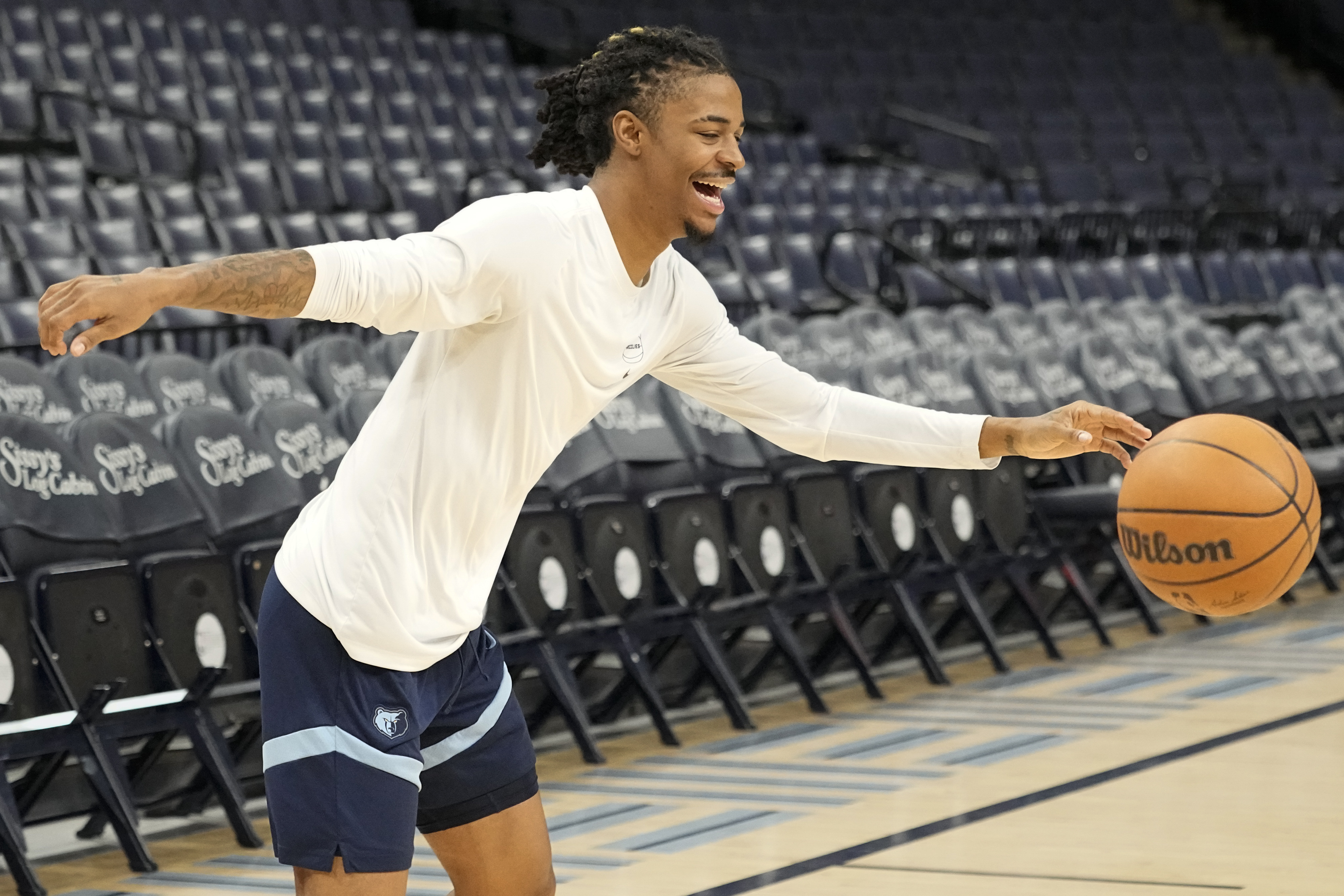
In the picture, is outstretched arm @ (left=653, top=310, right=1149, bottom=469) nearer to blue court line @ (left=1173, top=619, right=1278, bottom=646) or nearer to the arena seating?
the arena seating

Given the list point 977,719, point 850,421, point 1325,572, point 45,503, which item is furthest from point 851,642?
point 850,421

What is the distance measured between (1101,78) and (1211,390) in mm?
8694

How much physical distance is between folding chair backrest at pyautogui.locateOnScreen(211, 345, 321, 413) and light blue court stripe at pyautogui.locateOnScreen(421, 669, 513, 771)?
3.13 metres

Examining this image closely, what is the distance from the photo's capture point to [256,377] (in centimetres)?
543

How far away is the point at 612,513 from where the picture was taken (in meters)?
5.15

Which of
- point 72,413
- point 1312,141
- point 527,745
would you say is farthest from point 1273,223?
point 527,745

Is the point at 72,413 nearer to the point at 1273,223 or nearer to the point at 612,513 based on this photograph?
the point at 612,513

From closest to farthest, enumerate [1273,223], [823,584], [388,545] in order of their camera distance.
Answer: [388,545] → [823,584] → [1273,223]

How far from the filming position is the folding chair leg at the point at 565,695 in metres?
4.80

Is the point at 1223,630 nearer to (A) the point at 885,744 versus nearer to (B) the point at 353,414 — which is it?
(A) the point at 885,744

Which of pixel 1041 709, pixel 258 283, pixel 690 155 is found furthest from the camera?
pixel 1041 709

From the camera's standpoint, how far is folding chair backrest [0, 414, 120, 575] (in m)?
4.08

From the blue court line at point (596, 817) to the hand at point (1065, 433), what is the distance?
71.2 inches

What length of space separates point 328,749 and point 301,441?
2715 mm
